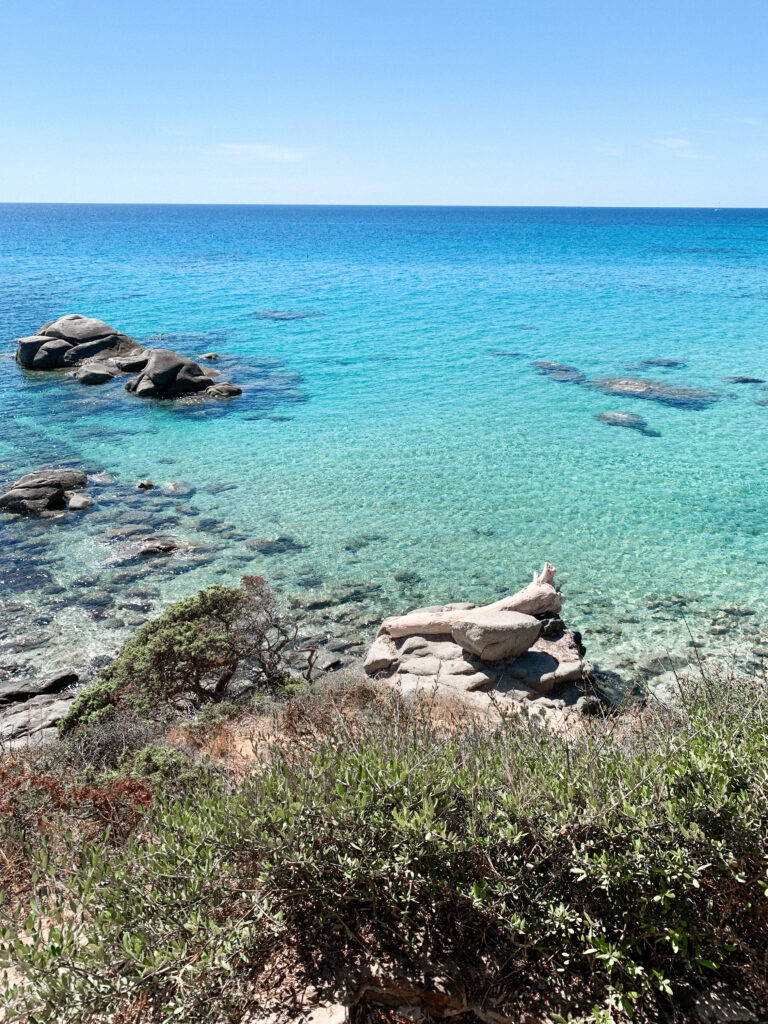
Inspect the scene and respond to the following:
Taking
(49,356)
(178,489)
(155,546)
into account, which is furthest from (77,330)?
(155,546)

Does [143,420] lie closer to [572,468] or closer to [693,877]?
[572,468]

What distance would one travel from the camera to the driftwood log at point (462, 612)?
492 inches

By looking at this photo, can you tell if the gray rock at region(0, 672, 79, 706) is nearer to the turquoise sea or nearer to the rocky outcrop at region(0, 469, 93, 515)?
the turquoise sea

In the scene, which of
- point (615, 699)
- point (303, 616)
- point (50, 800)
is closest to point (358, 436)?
→ point (303, 616)

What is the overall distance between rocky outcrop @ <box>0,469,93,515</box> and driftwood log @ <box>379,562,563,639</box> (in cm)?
1098

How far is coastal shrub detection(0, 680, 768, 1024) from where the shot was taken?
4262mm

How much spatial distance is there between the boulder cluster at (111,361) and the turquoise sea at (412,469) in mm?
1169

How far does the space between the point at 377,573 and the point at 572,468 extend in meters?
8.67

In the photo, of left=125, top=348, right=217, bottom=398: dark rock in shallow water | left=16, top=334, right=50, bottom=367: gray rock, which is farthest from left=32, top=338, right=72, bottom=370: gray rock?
A: left=125, top=348, right=217, bottom=398: dark rock in shallow water

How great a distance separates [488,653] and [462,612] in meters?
1.19

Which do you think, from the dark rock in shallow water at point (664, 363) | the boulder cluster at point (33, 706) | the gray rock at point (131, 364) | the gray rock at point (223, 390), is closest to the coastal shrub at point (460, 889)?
the boulder cluster at point (33, 706)

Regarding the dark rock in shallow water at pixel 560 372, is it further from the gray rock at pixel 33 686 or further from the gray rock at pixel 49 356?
the gray rock at pixel 33 686

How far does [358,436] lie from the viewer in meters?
24.7

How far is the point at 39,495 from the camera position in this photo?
753 inches
